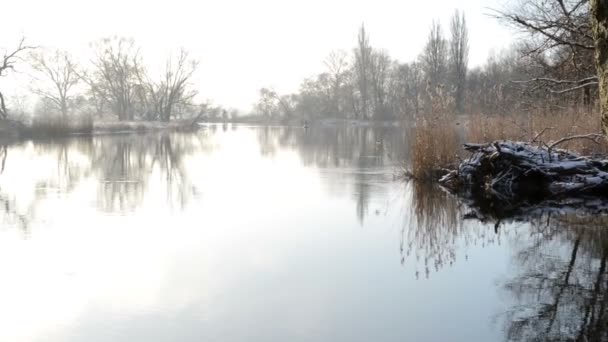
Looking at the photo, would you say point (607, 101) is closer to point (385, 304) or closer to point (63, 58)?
point (385, 304)

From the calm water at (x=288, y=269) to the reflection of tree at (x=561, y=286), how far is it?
0.02 metres

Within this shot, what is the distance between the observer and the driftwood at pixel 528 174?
31.1ft

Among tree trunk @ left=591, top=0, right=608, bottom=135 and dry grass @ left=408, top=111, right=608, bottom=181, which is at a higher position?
tree trunk @ left=591, top=0, right=608, bottom=135

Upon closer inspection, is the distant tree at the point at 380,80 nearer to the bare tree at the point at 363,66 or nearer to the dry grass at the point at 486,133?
the bare tree at the point at 363,66

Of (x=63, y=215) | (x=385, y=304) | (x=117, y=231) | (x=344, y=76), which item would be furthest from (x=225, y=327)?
(x=344, y=76)

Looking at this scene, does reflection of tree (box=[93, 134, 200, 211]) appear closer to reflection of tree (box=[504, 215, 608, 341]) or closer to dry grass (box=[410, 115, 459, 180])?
dry grass (box=[410, 115, 459, 180])

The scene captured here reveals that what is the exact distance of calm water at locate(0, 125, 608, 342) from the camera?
12.7 ft

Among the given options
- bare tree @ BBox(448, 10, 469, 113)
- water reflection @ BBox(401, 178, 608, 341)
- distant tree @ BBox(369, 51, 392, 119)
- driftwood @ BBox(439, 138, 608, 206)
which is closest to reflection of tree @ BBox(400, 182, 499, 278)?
water reflection @ BBox(401, 178, 608, 341)

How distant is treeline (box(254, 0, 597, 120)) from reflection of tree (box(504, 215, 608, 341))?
496 centimetres

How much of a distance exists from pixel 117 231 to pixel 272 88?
68.3m

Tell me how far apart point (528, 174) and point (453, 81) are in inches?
1515

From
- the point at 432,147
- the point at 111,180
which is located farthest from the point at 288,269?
the point at 111,180

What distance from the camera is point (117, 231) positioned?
22.3ft

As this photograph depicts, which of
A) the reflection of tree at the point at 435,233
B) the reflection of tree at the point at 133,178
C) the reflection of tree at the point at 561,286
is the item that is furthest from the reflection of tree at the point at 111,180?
the reflection of tree at the point at 561,286
